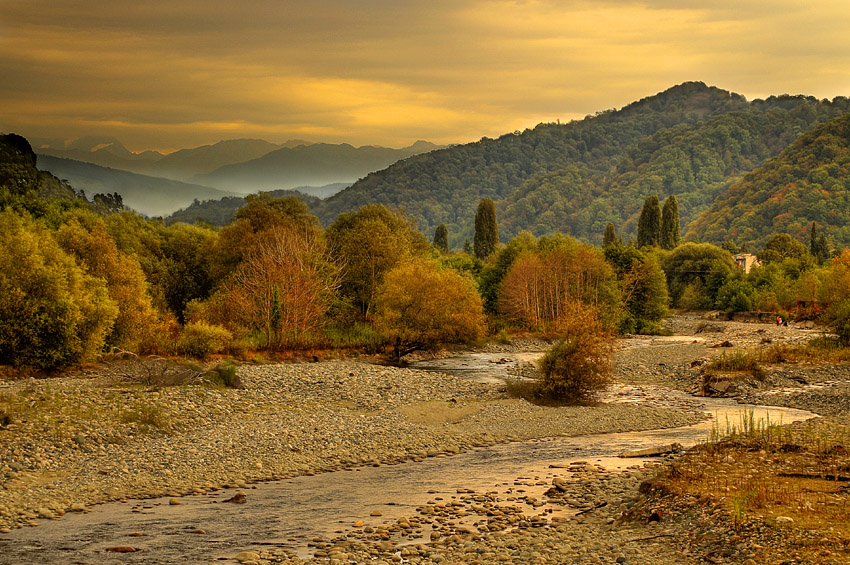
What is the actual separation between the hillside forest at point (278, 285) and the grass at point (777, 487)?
1386 centimetres

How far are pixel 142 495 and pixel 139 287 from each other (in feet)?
84.0

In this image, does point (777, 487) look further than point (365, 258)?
No

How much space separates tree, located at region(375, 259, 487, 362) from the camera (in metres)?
49.4

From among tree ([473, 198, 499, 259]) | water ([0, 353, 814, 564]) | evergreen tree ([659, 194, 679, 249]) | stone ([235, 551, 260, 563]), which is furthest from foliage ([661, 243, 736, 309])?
stone ([235, 551, 260, 563])

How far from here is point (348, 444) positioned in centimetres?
2320

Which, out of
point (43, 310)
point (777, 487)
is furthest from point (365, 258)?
point (777, 487)

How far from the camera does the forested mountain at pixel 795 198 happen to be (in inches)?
5531

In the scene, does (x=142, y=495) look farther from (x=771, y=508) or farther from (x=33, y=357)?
(x=33, y=357)

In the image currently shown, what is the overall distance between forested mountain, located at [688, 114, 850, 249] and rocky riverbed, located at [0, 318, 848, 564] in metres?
117

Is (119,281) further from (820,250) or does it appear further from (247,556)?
(820,250)

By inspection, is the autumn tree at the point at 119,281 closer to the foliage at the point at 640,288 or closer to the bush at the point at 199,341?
the bush at the point at 199,341

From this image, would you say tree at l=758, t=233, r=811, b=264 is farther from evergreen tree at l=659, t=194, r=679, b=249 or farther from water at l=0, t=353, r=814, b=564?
water at l=0, t=353, r=814, b=564

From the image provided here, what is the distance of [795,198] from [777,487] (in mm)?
150311

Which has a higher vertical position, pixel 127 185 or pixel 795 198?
pixel 127 185
